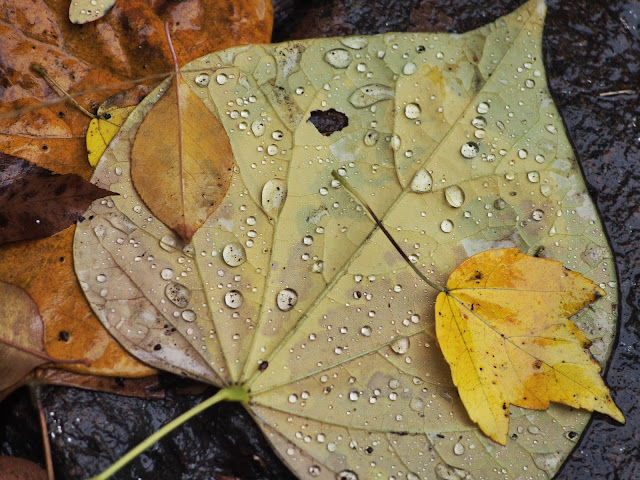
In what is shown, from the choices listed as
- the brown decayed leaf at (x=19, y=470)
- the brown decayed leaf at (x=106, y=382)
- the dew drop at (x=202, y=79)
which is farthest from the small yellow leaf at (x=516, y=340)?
the brown decayed leaf at (x=19, y=470)

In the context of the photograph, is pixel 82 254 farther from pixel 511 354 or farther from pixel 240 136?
pixel 511 354

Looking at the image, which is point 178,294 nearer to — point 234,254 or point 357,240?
point 234,254

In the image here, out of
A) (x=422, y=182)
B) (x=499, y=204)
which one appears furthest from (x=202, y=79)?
(x=499, y=204)

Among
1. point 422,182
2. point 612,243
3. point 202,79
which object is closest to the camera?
point 422,182

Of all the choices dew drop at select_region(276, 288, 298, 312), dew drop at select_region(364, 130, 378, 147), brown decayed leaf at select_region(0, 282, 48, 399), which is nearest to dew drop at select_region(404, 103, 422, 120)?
dew drop at select_region(364, 130, 378, 147)

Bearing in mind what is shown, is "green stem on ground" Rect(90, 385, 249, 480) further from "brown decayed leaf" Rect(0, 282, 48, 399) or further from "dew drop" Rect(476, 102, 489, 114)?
"dew drop" Rect(476, 102, 489, 114)
